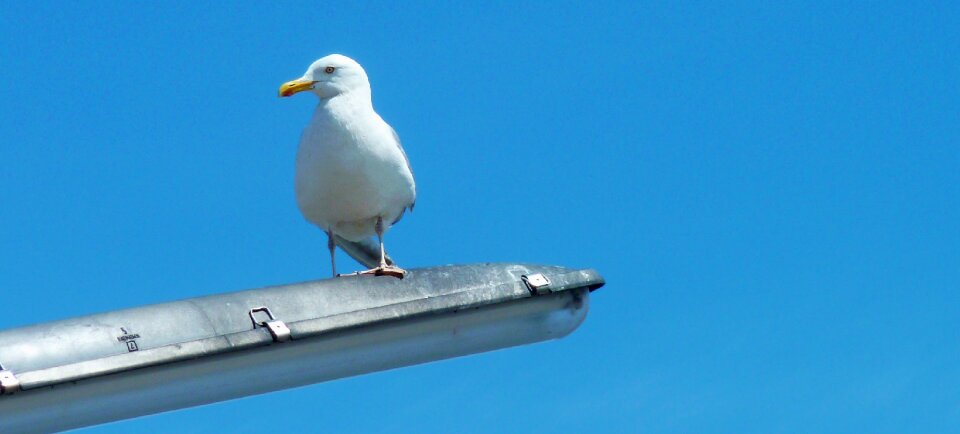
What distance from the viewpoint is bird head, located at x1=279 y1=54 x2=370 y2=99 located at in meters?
8.20

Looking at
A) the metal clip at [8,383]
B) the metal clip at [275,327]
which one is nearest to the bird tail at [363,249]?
the metal clip at [275,327]

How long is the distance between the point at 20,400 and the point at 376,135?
3.90 metres

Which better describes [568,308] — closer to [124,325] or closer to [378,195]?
[124,325]

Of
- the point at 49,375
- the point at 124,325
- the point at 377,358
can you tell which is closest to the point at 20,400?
the point at 49,375

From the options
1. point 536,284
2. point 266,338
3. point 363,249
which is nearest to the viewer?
point 266,338

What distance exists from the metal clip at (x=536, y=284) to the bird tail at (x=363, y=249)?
308 cm

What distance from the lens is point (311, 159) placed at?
805 cm

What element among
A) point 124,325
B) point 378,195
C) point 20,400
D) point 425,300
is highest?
point 378,195

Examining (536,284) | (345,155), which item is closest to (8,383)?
(536,284)

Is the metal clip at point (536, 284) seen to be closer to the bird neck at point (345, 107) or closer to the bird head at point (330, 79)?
the bird neck at point (345, 107)

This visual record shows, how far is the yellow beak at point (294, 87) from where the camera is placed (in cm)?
819

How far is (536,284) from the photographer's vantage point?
5.67 meters

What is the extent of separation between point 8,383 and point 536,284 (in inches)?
81.5

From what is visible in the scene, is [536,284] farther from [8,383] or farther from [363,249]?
[363,249]
